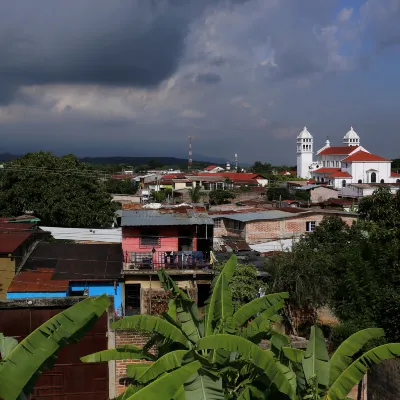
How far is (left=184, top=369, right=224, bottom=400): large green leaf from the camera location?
5.72 metres

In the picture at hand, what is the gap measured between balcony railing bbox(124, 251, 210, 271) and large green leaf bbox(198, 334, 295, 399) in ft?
42.4

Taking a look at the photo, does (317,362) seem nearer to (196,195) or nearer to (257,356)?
(257,356)

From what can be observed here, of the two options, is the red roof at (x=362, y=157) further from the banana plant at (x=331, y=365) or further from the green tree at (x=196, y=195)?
the banana plant at (x=331, y=365)

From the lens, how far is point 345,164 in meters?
87.8

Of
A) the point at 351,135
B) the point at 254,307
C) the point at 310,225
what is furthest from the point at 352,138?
the point at 254,307

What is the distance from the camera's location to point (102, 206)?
36250 millimetres

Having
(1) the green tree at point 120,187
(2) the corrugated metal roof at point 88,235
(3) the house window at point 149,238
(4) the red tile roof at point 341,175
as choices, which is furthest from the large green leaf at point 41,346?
(4) the red tile roof at point 341,175

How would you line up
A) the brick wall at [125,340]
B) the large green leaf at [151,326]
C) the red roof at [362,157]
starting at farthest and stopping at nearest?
the red roof at [362,157]
the brick wall at [125,340]
the large green leaf at [151,326]

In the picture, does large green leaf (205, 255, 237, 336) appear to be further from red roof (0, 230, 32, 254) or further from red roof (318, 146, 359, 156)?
red roof (318, 146, 359, 156)

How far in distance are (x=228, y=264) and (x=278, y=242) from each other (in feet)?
63.7

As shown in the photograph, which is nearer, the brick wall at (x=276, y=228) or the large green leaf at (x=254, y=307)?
the large green leaf at (x=254, y=307)

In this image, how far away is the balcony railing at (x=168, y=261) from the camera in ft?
62.4

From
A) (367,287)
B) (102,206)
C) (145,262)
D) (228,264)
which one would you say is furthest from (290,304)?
(102,206)

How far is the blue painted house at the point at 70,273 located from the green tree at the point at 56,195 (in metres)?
12.6
